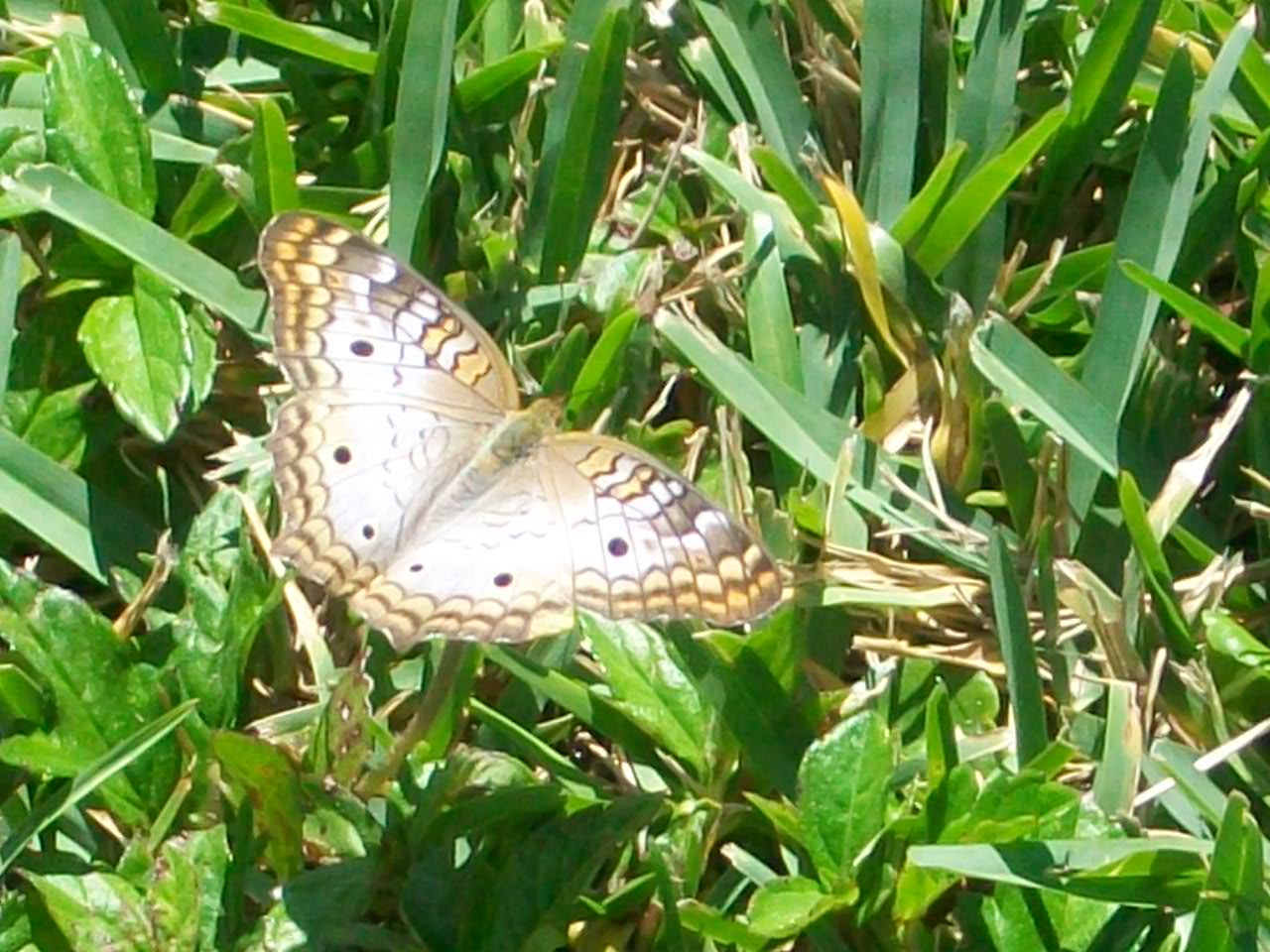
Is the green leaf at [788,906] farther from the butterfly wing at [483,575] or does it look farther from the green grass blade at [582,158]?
the green grass blade at [582,158]

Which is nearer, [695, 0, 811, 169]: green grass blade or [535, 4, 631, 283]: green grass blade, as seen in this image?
A: [535, 4, 631, 283]: green grass blade

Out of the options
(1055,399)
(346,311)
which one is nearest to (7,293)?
(346,311)

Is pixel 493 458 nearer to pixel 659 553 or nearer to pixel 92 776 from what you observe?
pixel 659 553

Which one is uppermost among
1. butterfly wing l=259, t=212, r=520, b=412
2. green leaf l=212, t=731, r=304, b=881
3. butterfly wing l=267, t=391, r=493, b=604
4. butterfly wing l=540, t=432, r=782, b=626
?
butterfly wing l=259, t=212, r=520, b=412

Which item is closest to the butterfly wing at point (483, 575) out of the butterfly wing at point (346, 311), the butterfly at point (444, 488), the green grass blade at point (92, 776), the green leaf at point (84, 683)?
the butterfly at point (444, 488)

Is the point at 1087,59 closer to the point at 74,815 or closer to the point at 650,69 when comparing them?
the point at 650,69

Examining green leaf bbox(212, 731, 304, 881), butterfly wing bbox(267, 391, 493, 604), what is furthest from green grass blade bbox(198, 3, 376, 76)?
green leaf bbox(212, 731, 304, 881)

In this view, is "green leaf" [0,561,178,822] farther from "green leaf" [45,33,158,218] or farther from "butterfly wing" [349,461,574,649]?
"green leaf" [45,33,158,218]
